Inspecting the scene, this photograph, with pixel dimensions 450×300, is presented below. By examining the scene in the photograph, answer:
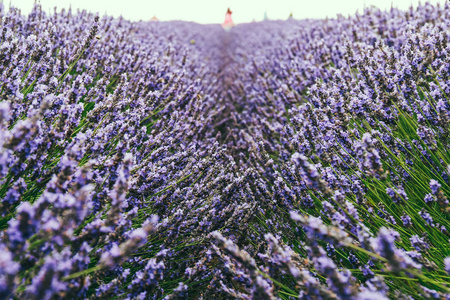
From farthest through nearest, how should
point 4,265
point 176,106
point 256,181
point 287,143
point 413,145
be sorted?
point 176,106 → point 287,143 → point 256,181 → point 413,145 → point 4,265

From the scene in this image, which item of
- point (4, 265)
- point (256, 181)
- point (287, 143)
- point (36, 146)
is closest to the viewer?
point (4, 265)

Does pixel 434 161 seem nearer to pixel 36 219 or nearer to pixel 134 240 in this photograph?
pixel 134 240

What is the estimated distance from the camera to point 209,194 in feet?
6.68

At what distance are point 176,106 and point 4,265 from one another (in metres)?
2.32

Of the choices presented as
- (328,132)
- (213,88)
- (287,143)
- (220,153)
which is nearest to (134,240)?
(328,132)

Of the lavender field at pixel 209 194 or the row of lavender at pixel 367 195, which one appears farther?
the row of lavender at pixel 367 195

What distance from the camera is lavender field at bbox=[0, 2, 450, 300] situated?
3.04 ft

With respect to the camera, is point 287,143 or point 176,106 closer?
point 287,143

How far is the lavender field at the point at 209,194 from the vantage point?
3.04 ft

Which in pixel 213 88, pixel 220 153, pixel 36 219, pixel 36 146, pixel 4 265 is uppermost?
pixel 213 88

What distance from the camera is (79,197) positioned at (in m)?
0.83

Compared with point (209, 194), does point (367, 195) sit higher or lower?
higher

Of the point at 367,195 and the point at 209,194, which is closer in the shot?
the point at 367,195

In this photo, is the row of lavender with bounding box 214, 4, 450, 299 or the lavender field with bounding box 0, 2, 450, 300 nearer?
the lavender field with bounding box 0, 2, 450, 300
